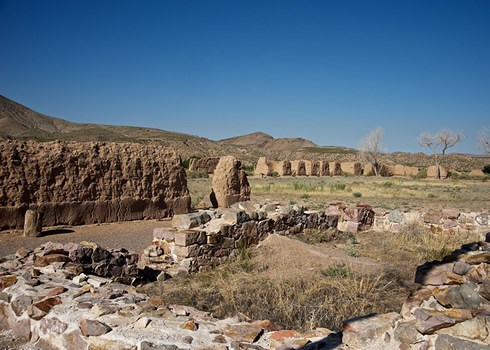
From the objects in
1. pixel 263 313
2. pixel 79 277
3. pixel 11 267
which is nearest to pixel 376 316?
pixel 263 313

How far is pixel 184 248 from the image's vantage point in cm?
714

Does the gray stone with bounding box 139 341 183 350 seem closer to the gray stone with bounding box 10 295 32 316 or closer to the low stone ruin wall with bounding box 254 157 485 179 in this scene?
the gray stone with bounding box 10 295 32 316

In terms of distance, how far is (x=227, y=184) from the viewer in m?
14.8

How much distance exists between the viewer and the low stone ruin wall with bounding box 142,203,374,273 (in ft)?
23.7

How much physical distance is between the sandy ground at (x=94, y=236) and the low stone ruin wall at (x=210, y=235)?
175cm

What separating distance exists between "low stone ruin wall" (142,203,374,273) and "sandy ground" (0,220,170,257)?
5.75 ft

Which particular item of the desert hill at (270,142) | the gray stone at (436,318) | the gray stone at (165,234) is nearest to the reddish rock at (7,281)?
the gray stone at (165,234)

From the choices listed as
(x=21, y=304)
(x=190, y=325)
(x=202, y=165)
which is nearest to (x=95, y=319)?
(x=190, y=325)

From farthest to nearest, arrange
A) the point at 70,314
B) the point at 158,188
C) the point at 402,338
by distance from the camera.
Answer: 1. the point at 158,188
2. the point at 70,314
3. the point at 402,338

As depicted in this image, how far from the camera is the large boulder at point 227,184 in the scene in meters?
14.7

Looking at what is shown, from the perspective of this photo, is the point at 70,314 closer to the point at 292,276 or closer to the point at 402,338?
the point at 402,338

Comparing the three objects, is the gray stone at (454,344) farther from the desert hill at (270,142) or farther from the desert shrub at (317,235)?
the desert hill at (270,142)

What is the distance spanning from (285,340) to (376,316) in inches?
33.4

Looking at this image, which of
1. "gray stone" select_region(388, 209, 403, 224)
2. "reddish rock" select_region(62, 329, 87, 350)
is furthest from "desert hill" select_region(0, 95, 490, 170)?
"reddish rock" select_region(62, 329, 87, 350)
